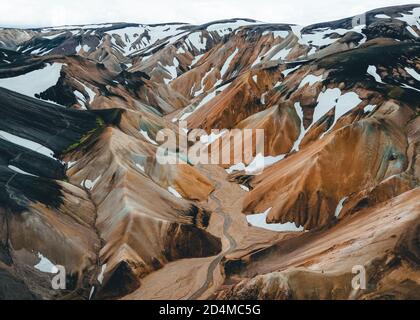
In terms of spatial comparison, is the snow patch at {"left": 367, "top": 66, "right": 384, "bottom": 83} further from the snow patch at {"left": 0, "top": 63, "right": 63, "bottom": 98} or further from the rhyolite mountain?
the snow patch at {"left": 0, "top": 63, "right": 63, "bottom": 98}

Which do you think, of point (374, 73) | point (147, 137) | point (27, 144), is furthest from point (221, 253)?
point (374, 73)

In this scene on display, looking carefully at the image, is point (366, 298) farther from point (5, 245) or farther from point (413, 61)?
Answer: point (413, 61)

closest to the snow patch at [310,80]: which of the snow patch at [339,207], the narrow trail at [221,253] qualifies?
the narrow trail at [221,253]

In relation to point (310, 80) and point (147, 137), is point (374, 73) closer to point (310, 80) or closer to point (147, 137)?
point (310, 80)

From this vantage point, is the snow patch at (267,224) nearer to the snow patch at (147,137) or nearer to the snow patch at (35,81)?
the snow patch at (147,137)

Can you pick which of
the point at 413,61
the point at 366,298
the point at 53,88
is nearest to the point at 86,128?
the point at 53,88

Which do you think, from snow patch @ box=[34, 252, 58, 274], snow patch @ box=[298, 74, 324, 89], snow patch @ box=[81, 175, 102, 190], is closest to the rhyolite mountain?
snow patch @ box=[34, 252, 58, 274]
